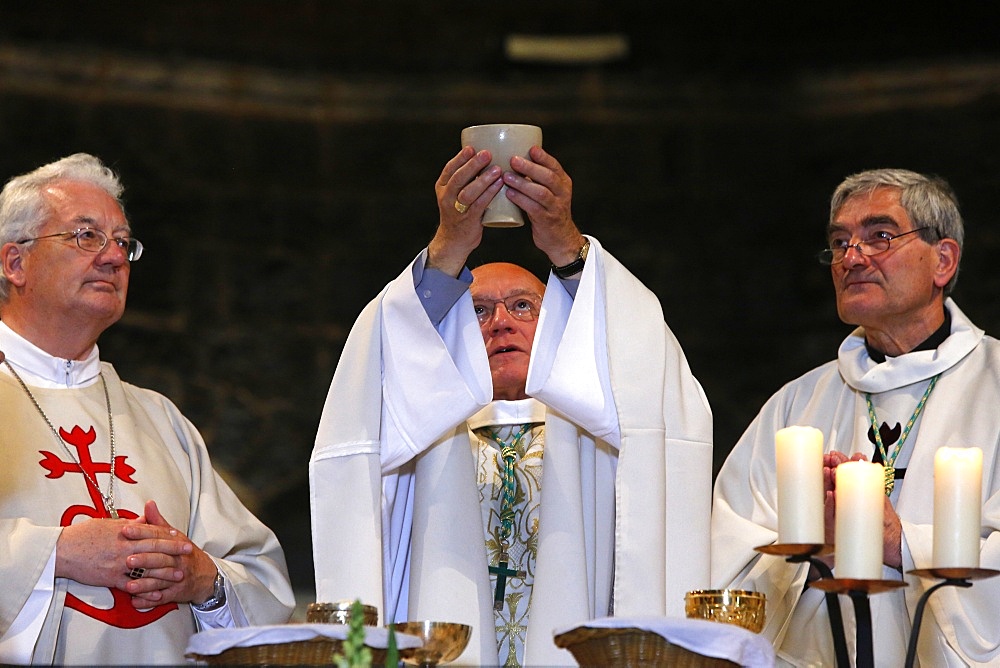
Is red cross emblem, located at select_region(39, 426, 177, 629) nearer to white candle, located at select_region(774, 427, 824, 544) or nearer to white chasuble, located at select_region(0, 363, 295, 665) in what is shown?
white chasuble, located at select_region(0, 363, 295, 665)

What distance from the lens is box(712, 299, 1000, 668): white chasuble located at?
452 cm

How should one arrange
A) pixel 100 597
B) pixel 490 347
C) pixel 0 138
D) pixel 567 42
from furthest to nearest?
pixel 567 42, pixel 0 138, pixel 490 347, pixel 100 597

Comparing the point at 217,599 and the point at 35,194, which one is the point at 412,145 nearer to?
the point at 35,194

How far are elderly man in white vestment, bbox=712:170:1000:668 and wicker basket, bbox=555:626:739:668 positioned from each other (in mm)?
1321

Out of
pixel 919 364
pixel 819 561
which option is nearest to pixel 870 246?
pixel 919 364

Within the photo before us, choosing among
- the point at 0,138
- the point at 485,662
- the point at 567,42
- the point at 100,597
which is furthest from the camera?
the point at 567,42

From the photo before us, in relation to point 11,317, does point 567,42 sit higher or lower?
higher

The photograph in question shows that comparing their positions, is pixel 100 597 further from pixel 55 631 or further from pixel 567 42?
pixel 567 42

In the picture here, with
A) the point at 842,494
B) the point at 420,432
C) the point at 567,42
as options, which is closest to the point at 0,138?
the point at 567,42

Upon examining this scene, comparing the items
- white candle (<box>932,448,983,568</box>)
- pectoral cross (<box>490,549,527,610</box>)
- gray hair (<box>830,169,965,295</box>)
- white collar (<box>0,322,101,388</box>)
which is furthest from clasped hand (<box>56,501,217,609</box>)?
gray hair (<box>830,169,965,295</box>)

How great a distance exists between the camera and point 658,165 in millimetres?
8406

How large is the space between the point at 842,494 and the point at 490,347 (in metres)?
1.72

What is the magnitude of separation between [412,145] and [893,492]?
13.4 ft

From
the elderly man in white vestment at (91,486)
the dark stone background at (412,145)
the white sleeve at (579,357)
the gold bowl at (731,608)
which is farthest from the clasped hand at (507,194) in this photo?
the dark stone background at (412,145)
